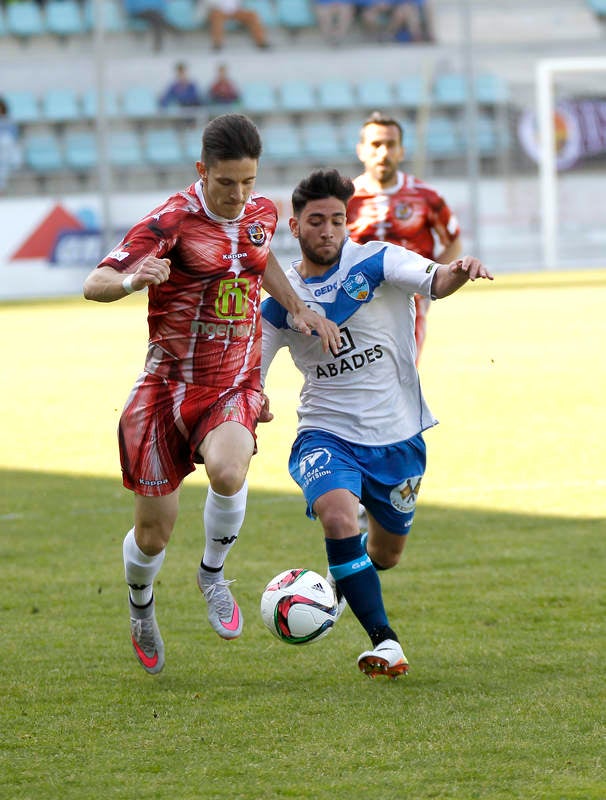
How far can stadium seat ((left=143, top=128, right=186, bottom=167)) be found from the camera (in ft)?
93.7

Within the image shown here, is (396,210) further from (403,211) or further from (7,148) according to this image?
(7,148)

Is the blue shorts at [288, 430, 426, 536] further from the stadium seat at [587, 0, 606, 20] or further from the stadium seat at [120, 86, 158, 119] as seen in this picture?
the stadium seat at [587, 0, 606, 20]

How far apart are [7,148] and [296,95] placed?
697cm

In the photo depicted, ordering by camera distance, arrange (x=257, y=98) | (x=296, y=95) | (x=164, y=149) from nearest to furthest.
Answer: (x=164, y=149) < (x=257, y=98) < (x=296, y=95)

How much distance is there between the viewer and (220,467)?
4680 mm

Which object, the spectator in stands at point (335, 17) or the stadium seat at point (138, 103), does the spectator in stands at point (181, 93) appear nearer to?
the stadium seat at point (138, 103)

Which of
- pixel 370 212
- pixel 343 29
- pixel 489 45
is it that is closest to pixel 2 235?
pixel 343 29

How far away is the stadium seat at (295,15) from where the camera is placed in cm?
3238

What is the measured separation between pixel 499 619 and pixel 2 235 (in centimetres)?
2114

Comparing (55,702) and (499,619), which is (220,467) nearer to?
(55,702)

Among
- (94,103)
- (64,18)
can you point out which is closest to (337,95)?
(94,103)

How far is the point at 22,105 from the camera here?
29.9m

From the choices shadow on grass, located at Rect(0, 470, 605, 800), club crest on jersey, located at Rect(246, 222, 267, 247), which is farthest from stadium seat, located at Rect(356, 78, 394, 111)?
club crest on jersey, located at Rect(246, 222, 267, 247)

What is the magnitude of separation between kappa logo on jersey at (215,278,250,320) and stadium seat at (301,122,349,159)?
24.7m
